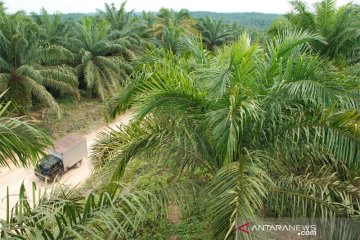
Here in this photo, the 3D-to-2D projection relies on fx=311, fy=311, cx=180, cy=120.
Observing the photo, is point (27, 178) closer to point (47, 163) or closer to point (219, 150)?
point (47, 163)

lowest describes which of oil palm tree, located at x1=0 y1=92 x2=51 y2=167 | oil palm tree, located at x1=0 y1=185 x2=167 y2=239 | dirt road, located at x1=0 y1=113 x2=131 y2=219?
dirt road, located at x1=0 y1=113 x2=131 y2=219

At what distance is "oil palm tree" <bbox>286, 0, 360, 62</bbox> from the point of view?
7.38 meters

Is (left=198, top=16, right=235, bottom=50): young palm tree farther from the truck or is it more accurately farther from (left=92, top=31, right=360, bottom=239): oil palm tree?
(left=92, top=31, right=360, bottom=239): oil palm tree

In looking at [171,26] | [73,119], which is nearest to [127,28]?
[171,26]

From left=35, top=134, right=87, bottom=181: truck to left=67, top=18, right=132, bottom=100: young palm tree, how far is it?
4615 mm

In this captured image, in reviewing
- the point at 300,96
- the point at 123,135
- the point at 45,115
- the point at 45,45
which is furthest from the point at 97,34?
the point at 300,96

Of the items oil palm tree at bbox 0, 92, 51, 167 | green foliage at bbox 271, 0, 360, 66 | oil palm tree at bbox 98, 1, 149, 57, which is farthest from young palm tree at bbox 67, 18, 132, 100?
oil palm tree at bbox 0, 92, 51, 167

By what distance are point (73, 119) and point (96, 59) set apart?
3487 millimetres

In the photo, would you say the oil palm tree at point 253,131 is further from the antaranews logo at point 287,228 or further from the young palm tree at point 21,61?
Answer: the young palm tree at point 21,61

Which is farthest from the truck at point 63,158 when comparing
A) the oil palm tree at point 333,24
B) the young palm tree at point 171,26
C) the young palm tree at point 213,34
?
the young palm tree at point 213,34

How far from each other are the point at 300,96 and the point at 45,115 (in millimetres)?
10093

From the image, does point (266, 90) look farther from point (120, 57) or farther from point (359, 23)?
point (120, 57)

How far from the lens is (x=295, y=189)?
321 centimetres

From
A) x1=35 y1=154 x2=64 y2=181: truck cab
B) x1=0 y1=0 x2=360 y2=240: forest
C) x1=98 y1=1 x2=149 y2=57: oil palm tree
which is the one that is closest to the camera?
x1=0 y1=0 x2=360 y2=240: forest
